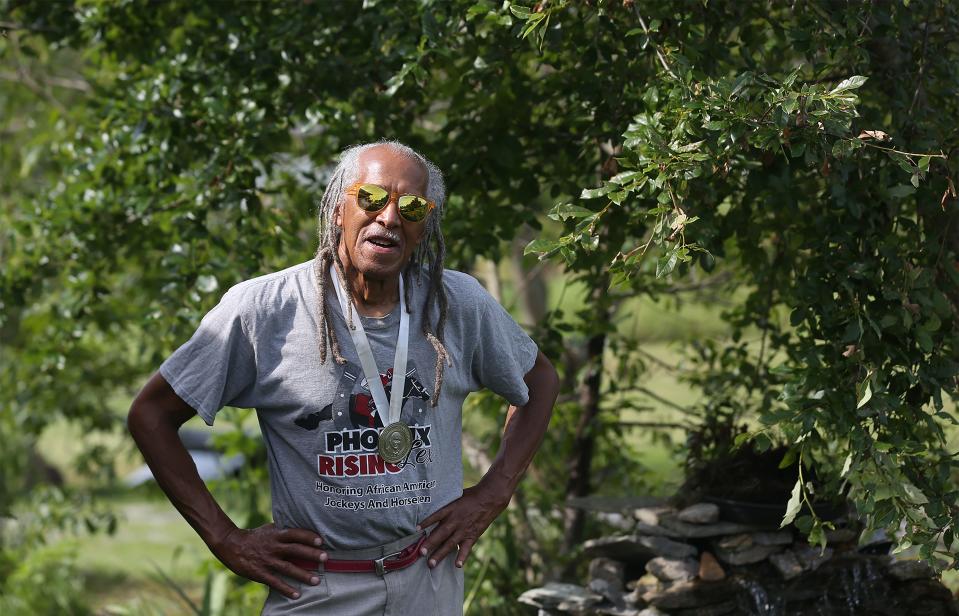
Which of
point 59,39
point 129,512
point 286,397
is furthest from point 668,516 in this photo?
point 129,512

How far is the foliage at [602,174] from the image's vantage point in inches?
119

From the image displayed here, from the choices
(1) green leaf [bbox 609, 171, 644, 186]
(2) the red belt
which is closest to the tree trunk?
(1) green leaf [bbox 609, 171, 644, 186]

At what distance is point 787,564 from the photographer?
12.9 feet

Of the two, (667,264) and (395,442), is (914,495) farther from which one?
(395,442)

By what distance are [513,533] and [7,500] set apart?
4.91 meters

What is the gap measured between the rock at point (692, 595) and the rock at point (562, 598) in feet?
0.69

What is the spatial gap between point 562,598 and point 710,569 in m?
0.51

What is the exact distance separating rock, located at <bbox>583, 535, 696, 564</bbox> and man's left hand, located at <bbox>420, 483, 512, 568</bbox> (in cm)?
129

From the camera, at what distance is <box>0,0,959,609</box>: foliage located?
3035 millimetres

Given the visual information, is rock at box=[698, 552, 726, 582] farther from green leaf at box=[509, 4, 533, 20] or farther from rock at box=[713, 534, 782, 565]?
green leaf at box=[509, 4, 533, 20]

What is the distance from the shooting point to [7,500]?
8.72m

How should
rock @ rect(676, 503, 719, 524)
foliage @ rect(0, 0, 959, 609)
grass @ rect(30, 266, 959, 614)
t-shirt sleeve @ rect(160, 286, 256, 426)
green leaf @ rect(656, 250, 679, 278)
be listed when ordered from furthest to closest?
grass @ rect(30, 266, 959, 614), rock @ rect(676, 503, 719, 524), foliage @ rect(0, 0, 959, 609), green leaf @ rect(656, 250, 679, 278), t-shirt sleeve @ rect(160, 286, 256, 426)

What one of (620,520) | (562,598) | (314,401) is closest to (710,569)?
(562,598)

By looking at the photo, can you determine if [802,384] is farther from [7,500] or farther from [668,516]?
[7,500]
